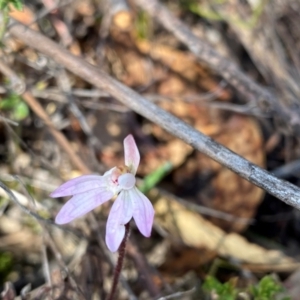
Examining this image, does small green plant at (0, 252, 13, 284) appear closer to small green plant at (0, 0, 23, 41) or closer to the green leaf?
the green leaf

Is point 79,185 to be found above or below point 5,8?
below

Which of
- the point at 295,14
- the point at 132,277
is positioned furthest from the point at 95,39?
the point at 132,277

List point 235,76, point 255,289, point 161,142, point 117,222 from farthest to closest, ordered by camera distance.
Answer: point 161,142 → point 235,76 → point 255,289 → point 117,222

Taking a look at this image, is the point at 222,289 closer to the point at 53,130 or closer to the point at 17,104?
the point at 53,130

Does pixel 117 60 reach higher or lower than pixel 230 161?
lower

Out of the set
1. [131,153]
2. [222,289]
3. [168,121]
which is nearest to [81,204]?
[131,153]

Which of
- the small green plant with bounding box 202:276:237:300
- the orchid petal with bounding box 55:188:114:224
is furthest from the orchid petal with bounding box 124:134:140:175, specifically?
the small green plant with bounding box 202:276:237:300

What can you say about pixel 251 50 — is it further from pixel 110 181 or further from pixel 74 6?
pixel 110 181

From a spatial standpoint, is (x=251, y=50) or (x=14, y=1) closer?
(x=14, y=1)

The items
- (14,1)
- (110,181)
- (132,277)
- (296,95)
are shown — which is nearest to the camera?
(110,181)
